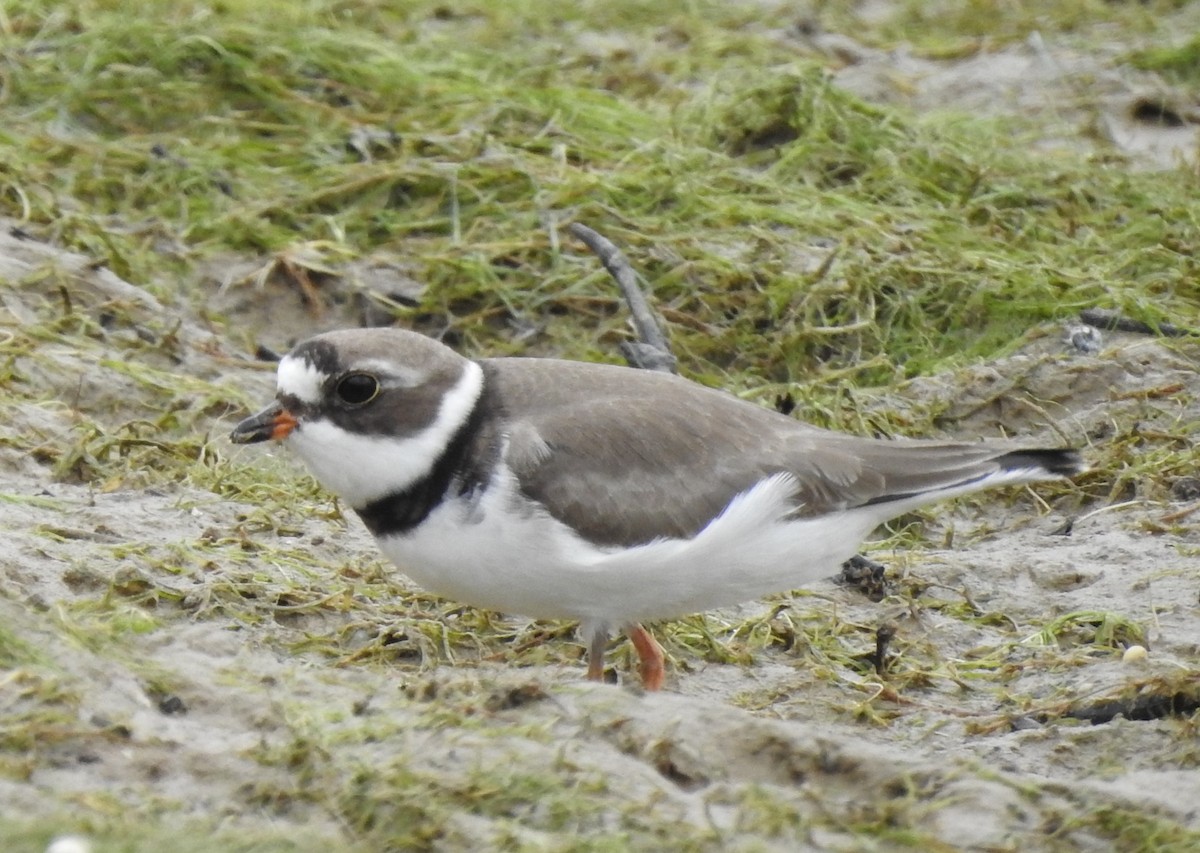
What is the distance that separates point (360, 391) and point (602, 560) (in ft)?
2.88

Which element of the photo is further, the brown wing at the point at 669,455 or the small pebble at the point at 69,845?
the brown wing at the point at 669,455

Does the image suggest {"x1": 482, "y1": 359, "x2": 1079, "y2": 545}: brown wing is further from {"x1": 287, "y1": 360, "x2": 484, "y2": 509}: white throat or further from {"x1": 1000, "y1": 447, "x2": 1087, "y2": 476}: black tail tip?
{"x1": 287, "y1": 360, "x2": 484, "y2": 509}: white throat

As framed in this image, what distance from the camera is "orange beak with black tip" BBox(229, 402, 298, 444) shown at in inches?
211

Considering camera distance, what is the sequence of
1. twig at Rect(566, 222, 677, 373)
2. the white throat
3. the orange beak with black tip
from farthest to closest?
twig at Rect(566, 222, 677, 373) < the orange beak with black tip < the white throat

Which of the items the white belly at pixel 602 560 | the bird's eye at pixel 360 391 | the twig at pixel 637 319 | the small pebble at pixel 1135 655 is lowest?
the small pebble at pixel 1135 655

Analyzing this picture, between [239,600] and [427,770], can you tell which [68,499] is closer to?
[239,600]

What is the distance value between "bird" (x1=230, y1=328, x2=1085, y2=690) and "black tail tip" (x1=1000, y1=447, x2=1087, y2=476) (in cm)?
44

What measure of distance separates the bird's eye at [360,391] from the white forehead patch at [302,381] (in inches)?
2.7

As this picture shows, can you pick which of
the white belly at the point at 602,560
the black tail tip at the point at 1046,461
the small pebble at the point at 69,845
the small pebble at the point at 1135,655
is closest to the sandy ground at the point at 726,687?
the small pebble at the point at 1135,655

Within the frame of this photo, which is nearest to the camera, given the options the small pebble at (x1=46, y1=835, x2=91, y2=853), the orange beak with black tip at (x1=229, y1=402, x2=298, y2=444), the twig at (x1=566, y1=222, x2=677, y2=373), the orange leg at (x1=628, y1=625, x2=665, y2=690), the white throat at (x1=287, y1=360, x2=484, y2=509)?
the small pebble at (x1=46, y1=835, x2=91, y2=853)

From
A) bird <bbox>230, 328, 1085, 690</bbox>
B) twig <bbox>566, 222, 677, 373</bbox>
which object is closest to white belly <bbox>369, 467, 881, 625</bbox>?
bird <bbox>230, 328, 1085, 690</bbox>

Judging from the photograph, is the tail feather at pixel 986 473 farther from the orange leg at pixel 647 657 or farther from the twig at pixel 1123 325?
the twig at pixel 1123 325

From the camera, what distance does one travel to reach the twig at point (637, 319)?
7.27 meters

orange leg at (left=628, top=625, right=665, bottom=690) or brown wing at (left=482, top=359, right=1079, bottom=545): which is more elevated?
brown wing at (left=482, top=359, right=1079, bottom=545)
